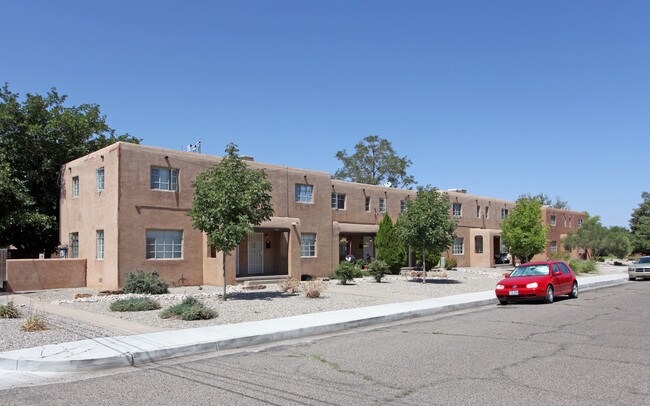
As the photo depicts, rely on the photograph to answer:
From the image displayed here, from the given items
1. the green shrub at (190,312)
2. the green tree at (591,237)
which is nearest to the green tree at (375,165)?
the green tree at (591,237)

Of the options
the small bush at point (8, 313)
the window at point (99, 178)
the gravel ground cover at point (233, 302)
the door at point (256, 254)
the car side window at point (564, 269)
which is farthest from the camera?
the door at point (256, 254)

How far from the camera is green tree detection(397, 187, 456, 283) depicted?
26234 mm

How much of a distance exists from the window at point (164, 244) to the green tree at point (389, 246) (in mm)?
13677

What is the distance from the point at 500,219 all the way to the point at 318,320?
1525 inches

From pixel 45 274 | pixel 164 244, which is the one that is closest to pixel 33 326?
pixel 164 244

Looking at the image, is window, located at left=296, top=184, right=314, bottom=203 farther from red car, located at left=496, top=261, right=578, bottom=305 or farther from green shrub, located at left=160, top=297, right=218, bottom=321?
green shrub, located at left=160, top=297, right=218, bottom=321

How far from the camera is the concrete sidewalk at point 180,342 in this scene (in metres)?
9.08

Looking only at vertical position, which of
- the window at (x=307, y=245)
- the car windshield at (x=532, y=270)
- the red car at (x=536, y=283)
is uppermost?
the window at (x=307, y=245)

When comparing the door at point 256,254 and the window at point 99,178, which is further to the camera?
the door at point 256,254

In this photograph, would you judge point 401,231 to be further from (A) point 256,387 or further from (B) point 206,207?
(A) point 256,387

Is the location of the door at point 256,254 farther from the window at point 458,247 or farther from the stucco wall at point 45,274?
the window at point 458,247

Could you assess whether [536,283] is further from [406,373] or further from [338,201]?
[338,201]

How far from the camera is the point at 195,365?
9.30 metres

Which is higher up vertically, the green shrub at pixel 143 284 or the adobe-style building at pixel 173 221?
the adobe-style building at pixel 173 221
